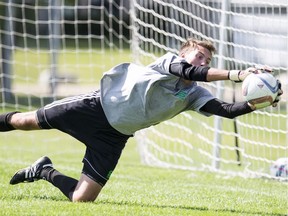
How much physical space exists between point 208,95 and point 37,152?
576 centimetres

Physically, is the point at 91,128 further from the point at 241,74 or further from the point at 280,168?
the point at 280,168

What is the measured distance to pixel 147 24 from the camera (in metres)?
10.7

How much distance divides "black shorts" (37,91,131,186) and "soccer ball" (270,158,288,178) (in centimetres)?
260

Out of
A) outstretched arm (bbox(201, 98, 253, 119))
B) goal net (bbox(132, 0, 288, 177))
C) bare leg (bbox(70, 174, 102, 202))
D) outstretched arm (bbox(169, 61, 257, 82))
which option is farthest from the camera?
goal net (bbox(132, 0, 288, 177))

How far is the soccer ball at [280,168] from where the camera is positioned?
8798 mm

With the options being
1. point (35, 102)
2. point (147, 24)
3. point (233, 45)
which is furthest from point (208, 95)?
point (35, 102)

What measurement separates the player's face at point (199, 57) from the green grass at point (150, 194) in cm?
112

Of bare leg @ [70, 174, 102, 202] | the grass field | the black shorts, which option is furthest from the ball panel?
bare leg @ [70, 174, 102, 202]

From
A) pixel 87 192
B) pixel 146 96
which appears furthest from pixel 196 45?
pixel 87 192

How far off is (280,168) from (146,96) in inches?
113

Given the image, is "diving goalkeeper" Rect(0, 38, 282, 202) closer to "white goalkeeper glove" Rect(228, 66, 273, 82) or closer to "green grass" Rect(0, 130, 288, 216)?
"green grass" Rect(0, 130, 288, 216)

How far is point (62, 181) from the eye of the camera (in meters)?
6.76

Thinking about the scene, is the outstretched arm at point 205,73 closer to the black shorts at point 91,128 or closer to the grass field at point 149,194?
the black shorts at point 91,128

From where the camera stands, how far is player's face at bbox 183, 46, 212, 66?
6445 millimetres
